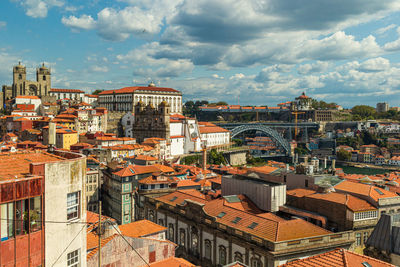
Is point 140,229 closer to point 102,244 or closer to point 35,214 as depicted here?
point 102,244

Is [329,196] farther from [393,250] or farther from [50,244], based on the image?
[50,244]

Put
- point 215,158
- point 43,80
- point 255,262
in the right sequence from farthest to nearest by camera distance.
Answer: point 43,80 → point 215,158 → point 255,262

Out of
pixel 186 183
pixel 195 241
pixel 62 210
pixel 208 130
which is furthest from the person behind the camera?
pixel 208 130

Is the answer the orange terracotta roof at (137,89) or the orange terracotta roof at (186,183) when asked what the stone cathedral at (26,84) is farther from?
the orange terracotta roof at (186,183)

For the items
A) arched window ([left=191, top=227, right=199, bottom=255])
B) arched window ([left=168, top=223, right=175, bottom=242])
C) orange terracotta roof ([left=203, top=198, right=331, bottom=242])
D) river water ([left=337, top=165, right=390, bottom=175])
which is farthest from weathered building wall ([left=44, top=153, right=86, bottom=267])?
river water ([left=337, top=165, right=390, bottom=175])

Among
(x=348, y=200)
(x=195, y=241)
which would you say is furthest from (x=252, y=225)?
(x=348, y=200)

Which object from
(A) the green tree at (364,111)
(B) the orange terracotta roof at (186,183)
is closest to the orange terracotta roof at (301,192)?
(B) the orange terracotta roof at (186,183)
